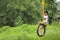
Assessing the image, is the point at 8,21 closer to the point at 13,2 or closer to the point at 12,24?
the point at 12,24

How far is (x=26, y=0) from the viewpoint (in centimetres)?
1669

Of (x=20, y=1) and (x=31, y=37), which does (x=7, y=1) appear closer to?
(x=20, y=1)

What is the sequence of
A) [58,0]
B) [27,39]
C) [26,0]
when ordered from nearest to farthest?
[27,39]
[26,0]
[58,0]

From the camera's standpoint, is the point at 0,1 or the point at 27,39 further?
the point at 0,1

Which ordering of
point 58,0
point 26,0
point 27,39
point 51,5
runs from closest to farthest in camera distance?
point 27,39 → point 26,0 → point 51,5 → point 58,0

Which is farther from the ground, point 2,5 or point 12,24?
point 2,5

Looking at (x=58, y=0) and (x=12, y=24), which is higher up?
(x=58, y=0)

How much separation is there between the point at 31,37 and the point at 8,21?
27.7 ft

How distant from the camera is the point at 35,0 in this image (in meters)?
17.5

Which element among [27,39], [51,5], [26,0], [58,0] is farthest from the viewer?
[58,0]

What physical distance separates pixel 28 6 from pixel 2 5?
2029 mm

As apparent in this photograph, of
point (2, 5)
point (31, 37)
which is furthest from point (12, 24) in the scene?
point (31, 37)

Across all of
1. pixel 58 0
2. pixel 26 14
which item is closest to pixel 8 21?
pixel 26 14

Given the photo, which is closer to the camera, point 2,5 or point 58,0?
point 2,5
